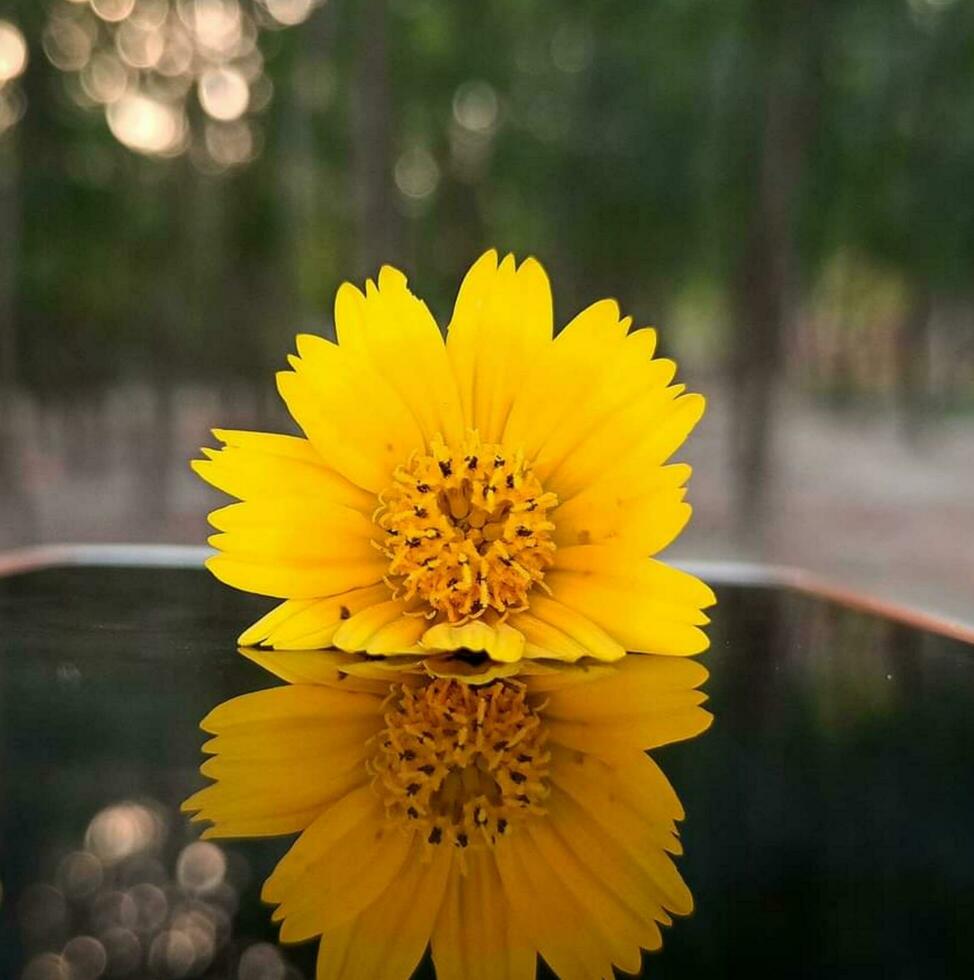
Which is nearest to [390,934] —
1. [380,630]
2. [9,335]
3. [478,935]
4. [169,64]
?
[478,935]

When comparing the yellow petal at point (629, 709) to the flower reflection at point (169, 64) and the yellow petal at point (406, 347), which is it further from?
A: the flower reflection at point (169, 64)

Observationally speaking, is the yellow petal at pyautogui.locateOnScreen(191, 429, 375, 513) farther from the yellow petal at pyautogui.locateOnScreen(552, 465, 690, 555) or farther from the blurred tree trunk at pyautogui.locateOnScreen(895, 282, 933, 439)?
the blurred tree trunk at pyautogui.locateOnScreen(895, 282, 933, 439)

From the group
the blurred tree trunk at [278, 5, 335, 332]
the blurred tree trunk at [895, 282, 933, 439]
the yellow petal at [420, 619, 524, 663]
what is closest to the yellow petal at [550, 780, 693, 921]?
the yellow petal at [420, 619, 524, 663]

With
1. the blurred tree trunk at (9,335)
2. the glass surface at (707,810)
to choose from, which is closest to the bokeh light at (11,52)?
the blurred tree trunk at (9,335)

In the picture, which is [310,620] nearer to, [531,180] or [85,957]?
[85,957]

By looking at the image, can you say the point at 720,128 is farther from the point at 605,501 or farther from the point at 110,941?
the point at 110,941
